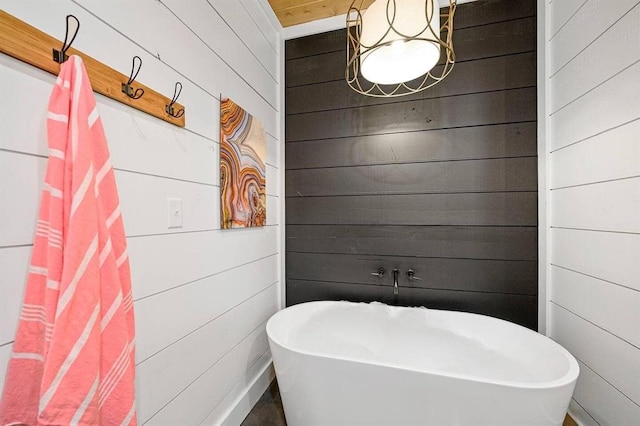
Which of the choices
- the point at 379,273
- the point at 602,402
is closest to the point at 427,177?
the point at 379,273

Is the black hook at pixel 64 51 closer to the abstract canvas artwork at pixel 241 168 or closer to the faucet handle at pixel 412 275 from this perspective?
the abstract canvas artwork at pixel 241 168

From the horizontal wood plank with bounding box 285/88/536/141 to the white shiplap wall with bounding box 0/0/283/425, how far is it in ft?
1.58

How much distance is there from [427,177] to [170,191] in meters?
1.56

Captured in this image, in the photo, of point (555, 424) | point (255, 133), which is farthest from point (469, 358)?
point (255, 133)

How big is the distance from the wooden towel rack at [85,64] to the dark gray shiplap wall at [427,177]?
3.88ft

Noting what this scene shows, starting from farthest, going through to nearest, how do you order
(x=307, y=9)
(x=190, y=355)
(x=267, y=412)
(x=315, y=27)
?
(x=315, y=27)
(x=307, y=9)
(x=267, y=412)
(x=190, y=355)

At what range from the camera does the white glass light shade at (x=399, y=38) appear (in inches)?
39.7

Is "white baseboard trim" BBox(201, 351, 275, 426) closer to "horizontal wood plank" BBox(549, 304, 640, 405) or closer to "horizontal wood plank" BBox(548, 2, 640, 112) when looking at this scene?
"horizontal wood plank" BBox(549, 304, 640, 405)

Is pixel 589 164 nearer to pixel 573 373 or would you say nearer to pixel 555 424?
pixel 573 373

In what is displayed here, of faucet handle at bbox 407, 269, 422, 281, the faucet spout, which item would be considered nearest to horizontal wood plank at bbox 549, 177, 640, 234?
faucet handle at bbox 407, 269, 422, 281

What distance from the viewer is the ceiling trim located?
2.02 metres

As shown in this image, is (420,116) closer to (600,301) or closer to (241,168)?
(241,168)

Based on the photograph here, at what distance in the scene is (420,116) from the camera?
190 cm

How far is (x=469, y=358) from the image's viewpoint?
1.63m
